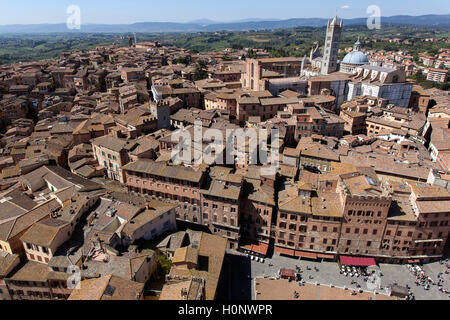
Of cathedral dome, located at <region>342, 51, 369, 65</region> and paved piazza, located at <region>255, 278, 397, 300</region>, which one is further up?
cathedral dome, located at <region>342, 51, 369, 65</region>

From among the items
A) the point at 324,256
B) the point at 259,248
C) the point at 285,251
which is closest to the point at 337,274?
the point at 324,256

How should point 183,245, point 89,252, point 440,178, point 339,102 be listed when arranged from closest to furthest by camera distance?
1. point 89,252
2. point 183,245
3. point 440,178
4. point 339,102

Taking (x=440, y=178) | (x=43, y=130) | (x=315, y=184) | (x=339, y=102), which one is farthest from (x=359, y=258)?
(x=43, y=130)

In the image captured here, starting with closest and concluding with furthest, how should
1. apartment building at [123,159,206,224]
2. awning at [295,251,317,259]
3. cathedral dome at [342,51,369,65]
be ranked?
awning at [295,251,317,259], apartment building at [123,159,206,224], cathedral dome at [342,51,369,65]

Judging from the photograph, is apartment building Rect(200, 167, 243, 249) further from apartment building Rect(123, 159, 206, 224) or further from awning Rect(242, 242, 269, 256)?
awning Rect(242, 242, 269, 256)

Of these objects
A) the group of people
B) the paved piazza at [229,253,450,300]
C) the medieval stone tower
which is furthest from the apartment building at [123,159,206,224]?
the medieval stone tower

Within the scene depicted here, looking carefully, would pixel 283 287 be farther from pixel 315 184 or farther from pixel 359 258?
pixel 315 184

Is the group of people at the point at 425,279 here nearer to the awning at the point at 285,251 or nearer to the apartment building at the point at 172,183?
the awning at the point at 285,251

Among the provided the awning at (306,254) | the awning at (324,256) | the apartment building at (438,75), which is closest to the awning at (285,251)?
the awning at (306,254)
